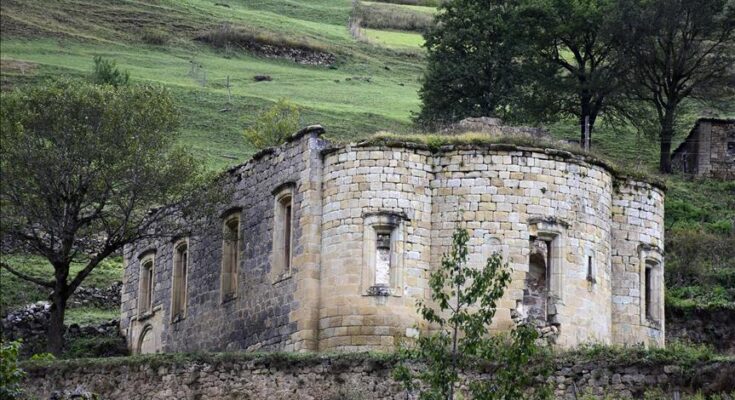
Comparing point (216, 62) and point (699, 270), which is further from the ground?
point (216, 62)

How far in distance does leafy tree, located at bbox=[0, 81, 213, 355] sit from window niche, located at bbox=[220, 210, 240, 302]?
130 centimetres

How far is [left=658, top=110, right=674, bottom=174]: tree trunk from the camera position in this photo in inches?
2808

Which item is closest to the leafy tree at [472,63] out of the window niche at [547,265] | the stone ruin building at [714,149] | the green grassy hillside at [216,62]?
the green grassy hillside at [216,62]

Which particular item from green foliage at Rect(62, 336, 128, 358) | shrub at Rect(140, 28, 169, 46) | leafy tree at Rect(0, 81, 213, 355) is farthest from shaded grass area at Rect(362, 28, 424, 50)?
leafy tree at Rect(0, 81, 213, 355)

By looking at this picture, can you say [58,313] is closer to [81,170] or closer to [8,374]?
[81,170]

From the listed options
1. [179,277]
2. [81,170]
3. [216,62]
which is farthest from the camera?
[216,62]

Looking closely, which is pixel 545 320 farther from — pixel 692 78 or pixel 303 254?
pixel 692 78

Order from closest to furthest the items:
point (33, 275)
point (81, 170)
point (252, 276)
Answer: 1. point (252, 276)
2. point (81, 170)
3. point (33, 275)

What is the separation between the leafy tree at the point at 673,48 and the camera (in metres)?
70.4

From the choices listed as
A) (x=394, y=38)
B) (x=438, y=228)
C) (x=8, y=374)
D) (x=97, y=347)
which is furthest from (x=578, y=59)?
(x=394, y=38)

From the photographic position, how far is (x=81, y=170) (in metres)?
47.3

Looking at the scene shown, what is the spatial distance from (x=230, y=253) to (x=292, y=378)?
12231mm

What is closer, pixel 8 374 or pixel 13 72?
pixel 8 374

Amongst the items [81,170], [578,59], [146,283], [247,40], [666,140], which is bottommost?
[146,283]
